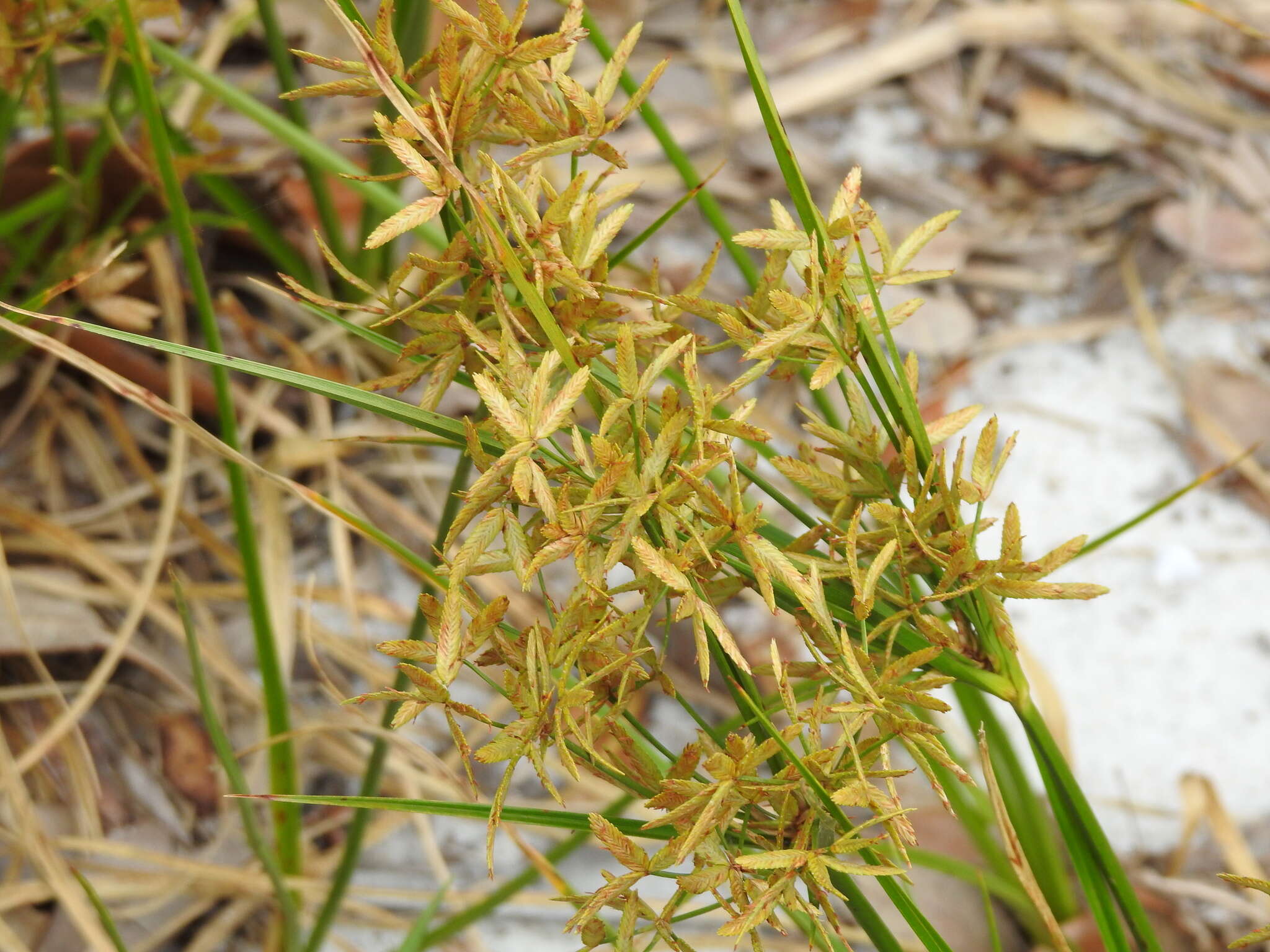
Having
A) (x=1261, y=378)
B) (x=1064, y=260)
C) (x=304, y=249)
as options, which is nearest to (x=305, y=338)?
(x=304, y=249)

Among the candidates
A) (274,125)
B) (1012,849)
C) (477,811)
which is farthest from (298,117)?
(1012,849)

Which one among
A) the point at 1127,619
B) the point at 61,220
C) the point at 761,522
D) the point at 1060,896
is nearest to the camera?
the point at 761,522

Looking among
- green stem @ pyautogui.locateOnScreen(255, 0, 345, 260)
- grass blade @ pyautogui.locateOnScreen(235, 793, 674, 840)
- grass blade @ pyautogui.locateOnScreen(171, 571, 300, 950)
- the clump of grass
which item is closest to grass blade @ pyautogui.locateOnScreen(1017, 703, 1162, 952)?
the clump of grass

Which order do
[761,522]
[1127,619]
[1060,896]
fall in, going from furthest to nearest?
[1127,619], [1060,896], [761,522]

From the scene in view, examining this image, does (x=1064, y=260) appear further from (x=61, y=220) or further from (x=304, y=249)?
(x=61, y=220)

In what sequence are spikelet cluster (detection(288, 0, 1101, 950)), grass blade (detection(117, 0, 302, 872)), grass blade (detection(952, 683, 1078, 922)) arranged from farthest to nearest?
grass blade (detection(952, 683, 1078, 922))
grass blade (detection(117, 0, 302, 872))
spikelet cluster (detection(288, 0, 1101, 950))

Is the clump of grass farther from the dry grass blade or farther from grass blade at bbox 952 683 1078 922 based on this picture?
grass blade at bbox 952 683 1078 922

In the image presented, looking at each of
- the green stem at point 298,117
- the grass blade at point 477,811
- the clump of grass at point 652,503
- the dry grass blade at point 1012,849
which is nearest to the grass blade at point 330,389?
the clump of grass at point 652,503
